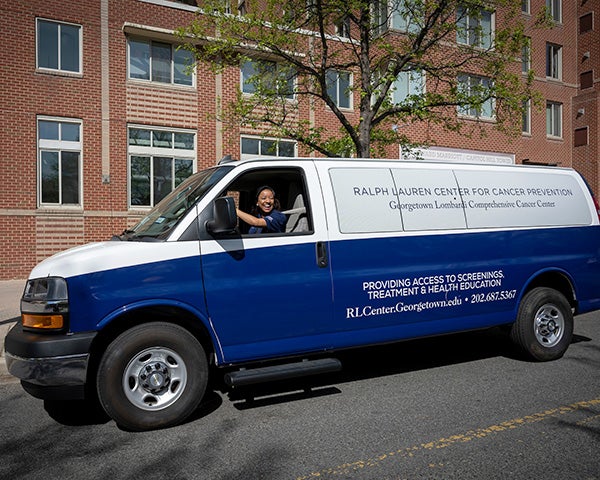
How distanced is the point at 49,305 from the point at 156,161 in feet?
39.8

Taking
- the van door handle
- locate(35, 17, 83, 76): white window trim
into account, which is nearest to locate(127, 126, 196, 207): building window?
locate(35, 17, 83, 76): white window trim

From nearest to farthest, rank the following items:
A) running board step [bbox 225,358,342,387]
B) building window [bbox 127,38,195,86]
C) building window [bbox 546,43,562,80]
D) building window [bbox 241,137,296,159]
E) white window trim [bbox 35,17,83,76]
→ running board step [bbox 225,358,342,387] < white window trim [bbox 35,17,83,76] < building window [bbox 127,38,195,86] < building window [bbox 241,137,296,159] < building window [bbox 546,43,562,80]

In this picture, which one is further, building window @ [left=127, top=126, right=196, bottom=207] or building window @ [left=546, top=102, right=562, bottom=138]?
building window @ [left=546, top=102, right=562, bottom=138]

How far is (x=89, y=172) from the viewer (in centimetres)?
1459

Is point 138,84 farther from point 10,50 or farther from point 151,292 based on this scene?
point 151,292

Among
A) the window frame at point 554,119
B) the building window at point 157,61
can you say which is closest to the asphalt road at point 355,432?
the building window at point 157,61

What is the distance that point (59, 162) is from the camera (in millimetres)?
14367

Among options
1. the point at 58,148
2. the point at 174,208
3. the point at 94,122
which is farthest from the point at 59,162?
the point at 174,208

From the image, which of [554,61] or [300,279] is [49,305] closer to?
[300,279]

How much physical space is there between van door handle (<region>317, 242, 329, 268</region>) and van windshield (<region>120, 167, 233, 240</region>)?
1.09m

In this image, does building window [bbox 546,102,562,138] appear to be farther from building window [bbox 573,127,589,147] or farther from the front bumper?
the front bumper

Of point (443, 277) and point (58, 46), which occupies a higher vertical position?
point (58, 46)

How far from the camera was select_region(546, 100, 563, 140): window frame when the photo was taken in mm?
24375

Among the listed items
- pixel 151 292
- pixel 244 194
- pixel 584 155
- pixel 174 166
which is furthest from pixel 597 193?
pixel 151 292
